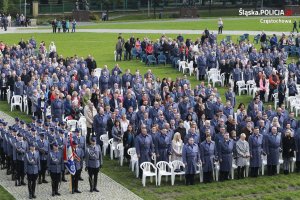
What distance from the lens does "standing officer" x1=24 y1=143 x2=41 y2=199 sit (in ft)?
73.9

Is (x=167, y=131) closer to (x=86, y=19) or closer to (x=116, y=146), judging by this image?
(x=116, y=146)

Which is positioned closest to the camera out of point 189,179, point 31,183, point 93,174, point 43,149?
point 31,183

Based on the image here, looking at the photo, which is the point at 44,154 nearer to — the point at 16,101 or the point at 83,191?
the point at 83,191

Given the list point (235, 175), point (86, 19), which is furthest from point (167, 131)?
point (86, 19)

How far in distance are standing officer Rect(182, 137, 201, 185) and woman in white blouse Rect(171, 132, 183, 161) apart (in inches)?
21.1

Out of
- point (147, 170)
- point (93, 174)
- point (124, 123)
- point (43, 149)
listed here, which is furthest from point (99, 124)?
point (93, 174)

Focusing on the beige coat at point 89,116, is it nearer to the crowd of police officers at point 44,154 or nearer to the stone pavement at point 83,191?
the crowd of police officers at point 44,154

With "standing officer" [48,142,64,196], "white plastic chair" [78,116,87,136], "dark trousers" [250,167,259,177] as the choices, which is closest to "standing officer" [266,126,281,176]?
"dark trousers" [250,167,259,177]

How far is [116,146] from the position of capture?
87.0 feet

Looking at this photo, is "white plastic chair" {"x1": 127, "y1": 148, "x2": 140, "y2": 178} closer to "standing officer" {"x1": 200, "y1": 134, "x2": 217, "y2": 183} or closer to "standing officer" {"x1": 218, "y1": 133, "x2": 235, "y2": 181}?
"standing officer" {"x1": 200, "y1": 134, "x2": 217, "y2": 183}

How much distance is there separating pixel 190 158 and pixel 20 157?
5.22 meters

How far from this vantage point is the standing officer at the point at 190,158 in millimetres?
23688

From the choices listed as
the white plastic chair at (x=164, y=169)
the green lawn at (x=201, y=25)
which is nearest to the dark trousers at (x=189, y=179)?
the white plastic chair at (x=164, y=169)

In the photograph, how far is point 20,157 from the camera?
77.6 feet
